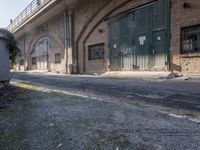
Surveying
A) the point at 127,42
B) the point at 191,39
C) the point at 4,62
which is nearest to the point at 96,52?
the point at 127,42

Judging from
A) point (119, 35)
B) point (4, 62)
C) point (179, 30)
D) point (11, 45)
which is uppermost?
point (119, 35)

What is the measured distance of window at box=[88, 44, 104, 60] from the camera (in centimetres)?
1670

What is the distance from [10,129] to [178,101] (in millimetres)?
3672

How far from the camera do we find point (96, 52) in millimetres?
17234

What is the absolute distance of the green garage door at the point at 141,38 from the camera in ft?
39.2

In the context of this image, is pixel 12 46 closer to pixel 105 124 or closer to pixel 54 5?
pixel 105 124

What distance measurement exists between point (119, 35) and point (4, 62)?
8190 mm

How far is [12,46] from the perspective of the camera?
29.2 feet

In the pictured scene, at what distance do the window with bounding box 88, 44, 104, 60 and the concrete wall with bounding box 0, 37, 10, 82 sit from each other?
8694mm

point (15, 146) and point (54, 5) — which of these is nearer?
point (15, 146)

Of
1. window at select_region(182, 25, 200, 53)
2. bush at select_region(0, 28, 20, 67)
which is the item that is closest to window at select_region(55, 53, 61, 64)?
bush at select_region(0, 28, 20, 67)

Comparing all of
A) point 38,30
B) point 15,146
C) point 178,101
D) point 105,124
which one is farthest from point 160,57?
point 38,30

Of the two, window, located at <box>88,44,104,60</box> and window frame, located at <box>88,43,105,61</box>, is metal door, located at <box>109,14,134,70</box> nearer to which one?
window frame, located at <box>88,43,105,61</box>

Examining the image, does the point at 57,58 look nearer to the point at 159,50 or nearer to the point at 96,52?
the point at 96,52
